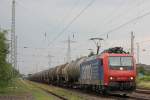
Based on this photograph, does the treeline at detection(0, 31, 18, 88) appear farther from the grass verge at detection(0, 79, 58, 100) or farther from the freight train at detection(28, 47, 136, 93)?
the freight train at detection(28, 47, 136, 93)

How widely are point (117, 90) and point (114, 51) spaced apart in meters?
3.46

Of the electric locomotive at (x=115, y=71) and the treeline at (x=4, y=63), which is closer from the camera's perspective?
the electric locomotive at (x=115, y=71)

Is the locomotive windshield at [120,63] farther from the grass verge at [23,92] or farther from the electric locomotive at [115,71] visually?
the grass verge at [23,92]

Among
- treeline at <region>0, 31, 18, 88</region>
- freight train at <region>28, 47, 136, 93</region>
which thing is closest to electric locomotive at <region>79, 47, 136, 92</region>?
freight train at <region>28, 47, 136, 93</region>

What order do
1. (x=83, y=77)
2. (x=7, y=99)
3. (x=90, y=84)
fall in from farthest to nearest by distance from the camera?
(x=83, y=77), (x=90, y=84), (x=7, y=99)

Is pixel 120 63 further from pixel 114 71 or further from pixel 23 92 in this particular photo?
pixel 23 92

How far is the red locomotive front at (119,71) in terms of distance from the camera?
31.1m

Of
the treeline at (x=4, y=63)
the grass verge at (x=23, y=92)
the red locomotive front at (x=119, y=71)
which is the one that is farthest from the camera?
the treeline at (x=4, y=63)

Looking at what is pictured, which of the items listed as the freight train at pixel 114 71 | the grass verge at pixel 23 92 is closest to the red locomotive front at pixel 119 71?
the freight train at pixel 114 71

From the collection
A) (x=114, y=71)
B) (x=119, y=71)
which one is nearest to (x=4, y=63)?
(x=114, y=71)

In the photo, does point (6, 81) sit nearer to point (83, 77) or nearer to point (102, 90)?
point (83, 77)

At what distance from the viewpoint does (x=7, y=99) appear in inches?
1173

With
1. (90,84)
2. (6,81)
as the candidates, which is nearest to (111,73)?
(90,84)

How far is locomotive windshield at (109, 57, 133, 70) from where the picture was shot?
32.1 meters
